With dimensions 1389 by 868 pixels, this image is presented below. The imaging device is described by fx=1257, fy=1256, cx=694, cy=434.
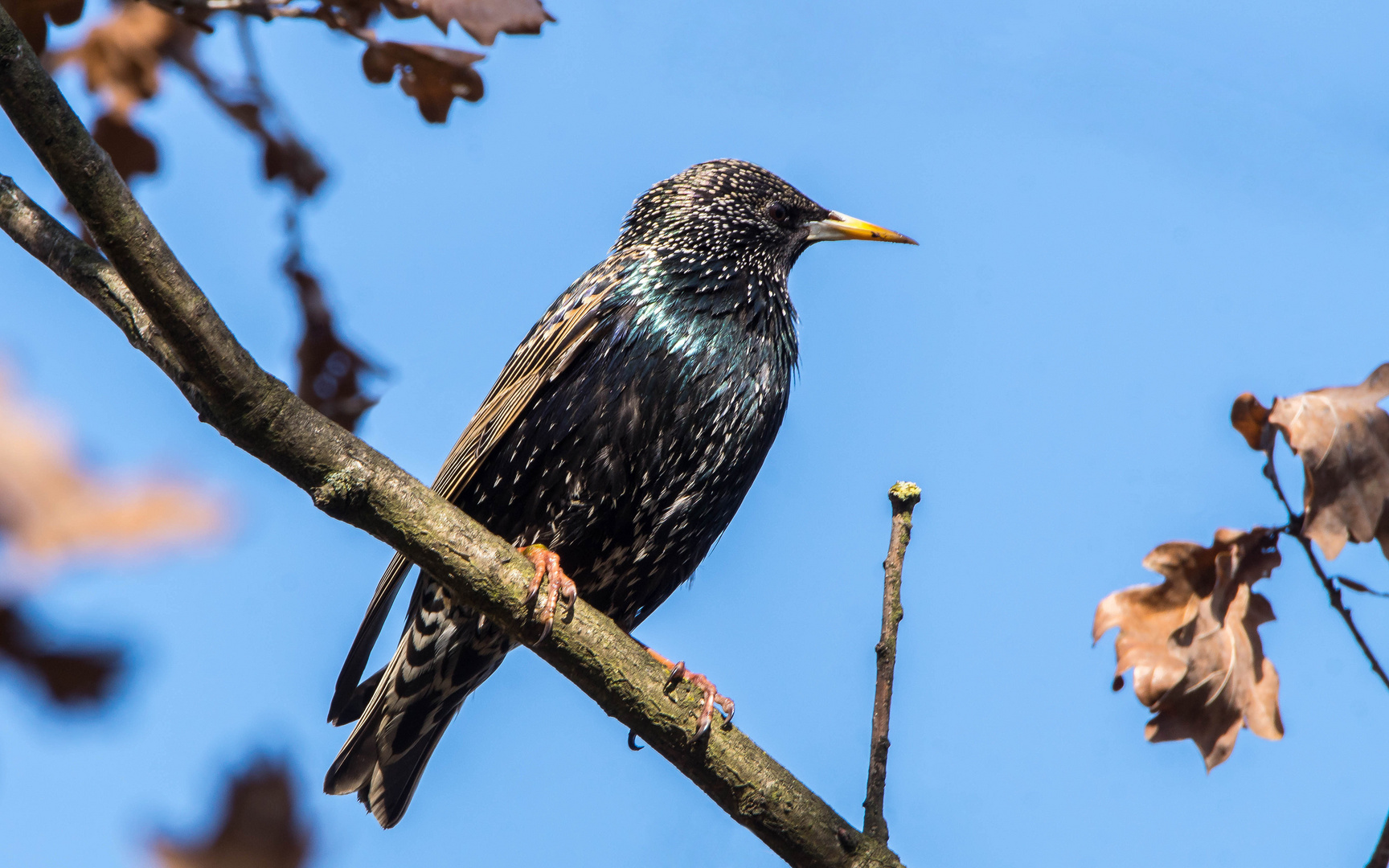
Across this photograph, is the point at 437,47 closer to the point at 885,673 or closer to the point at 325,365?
the point at 325,365

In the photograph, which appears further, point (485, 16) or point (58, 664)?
point (485, 16)

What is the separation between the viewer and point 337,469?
8.36 feet

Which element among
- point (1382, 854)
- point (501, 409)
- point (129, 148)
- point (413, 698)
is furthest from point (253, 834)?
point (413, 698)

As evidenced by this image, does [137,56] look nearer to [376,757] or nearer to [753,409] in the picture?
[753,409]

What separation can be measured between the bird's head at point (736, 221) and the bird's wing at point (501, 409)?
38 cm

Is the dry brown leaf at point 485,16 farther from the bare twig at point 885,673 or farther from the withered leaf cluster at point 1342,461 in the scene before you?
the withered leaf cluster at point 1342,461

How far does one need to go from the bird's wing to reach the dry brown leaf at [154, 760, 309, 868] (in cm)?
292

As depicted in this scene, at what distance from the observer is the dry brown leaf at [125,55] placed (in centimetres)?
317

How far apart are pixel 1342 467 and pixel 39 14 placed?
8.96 feet

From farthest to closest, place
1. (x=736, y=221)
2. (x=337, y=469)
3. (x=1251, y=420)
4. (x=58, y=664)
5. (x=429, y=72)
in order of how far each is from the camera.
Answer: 1. (x=736, y=221)
2. (x=429, y=72)
3. (x=337, y=469)
4. (x=1251, y=420)
5. (x=58, y=664)

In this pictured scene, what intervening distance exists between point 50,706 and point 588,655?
1836 mm

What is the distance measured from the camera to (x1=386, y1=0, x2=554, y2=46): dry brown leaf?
255 centimetres

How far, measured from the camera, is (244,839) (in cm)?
79

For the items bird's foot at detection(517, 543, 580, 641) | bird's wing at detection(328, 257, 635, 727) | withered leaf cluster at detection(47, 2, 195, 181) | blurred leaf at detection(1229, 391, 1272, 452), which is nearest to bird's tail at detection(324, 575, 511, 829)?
bird's wing at detection(328, 257, 635, 727)
